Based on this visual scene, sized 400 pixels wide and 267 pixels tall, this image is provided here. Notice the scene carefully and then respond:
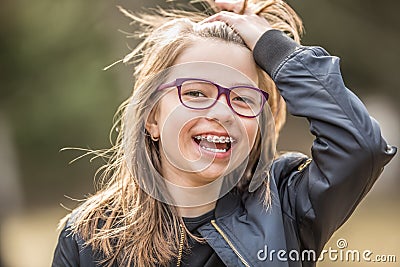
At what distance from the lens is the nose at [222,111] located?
175 centimetres

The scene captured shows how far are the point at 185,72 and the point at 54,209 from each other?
14.2 feet

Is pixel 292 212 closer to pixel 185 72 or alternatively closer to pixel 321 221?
pixel 321 221

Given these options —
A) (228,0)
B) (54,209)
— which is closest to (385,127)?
(54,209)

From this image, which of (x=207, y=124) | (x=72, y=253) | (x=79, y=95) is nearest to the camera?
(x=207, y=124)

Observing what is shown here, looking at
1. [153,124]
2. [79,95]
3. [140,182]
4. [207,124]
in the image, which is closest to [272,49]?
[207,124]

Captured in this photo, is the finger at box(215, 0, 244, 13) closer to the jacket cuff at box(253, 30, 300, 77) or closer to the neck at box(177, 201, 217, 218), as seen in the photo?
the jacket cuff at box(253, 30, 300, 77)

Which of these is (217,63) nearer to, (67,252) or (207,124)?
(207,124)

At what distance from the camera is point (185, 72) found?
182cm

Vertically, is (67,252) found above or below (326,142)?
below

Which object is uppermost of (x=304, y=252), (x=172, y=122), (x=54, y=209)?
(x=172, y=122)

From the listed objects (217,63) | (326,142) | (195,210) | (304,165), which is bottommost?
(195,210)

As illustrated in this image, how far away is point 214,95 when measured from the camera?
5.79 feet

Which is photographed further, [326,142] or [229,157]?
[229,157]

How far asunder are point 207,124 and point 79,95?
3.40 metres
